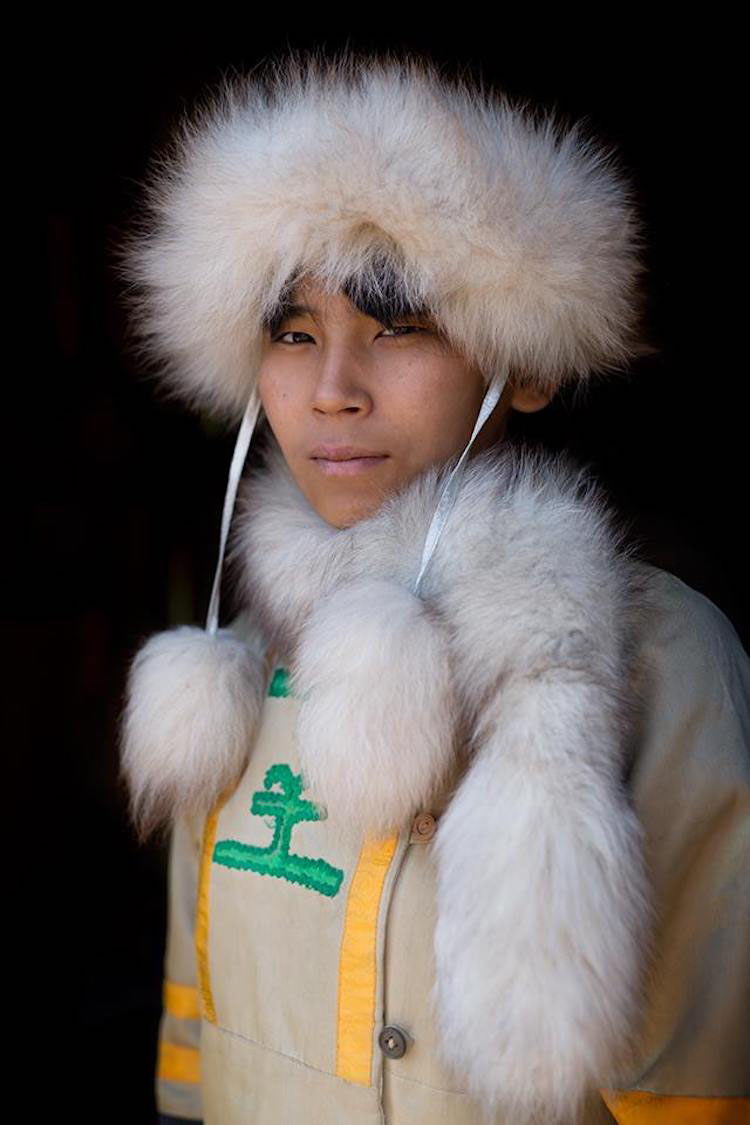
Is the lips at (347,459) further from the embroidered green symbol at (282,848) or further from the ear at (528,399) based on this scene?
the embroidered green symbol at (282,848)

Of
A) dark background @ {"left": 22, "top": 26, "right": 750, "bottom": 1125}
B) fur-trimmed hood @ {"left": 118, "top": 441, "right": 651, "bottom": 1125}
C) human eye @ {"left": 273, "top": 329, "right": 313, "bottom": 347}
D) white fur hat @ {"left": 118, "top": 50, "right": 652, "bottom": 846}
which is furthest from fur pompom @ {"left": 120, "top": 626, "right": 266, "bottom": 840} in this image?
dark background @ {"left": 22, "top": 26, "right": 750, "bottom": 1125}

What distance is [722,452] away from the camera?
196 centimetres

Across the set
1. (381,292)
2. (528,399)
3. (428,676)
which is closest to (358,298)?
(381,292)

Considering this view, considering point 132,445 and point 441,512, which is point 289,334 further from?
point 132,445

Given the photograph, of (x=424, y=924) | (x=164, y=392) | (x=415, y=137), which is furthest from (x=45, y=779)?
(x=415, y=137)

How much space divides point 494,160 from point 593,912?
0.65 meters

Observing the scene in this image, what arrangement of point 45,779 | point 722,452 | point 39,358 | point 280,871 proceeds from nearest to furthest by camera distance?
point 280,871
point 722,452
point 39,358
point 45,779

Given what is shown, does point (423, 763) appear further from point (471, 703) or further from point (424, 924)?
point (424, 924)

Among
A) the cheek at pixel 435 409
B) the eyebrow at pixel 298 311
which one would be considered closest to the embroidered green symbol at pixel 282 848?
the cheek at pixel 435 409

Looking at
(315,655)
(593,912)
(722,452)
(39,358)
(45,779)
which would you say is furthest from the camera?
(45,779)

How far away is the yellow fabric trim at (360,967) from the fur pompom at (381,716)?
0.09 meters

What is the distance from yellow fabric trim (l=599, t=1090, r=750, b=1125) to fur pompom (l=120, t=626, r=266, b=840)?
490 millimetres

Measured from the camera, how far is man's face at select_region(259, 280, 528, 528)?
1.01 meters

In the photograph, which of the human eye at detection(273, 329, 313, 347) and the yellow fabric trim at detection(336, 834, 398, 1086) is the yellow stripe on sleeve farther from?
the human eye at detection(273, 329, 313, 347)
